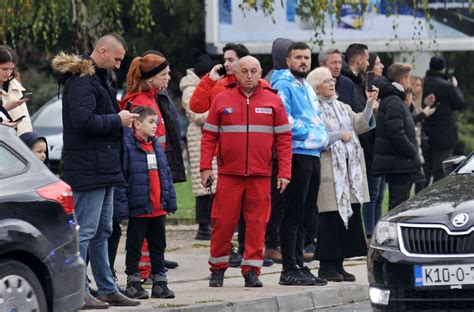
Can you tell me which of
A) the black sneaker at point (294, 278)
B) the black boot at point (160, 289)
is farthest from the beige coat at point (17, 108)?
the black sneaker at point (294, 278)

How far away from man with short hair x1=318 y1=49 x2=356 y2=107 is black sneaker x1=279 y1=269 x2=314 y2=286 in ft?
8.96

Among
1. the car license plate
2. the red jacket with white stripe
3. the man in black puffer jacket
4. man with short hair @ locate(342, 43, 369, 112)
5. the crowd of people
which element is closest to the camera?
the car license plate

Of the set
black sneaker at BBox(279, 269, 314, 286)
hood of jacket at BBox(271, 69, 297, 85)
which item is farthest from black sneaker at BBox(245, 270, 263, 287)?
hood of jacket at BBox(271, 69, 297, 85)

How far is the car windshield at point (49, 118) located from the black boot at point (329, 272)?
13625 mm

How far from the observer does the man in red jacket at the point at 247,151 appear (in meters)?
12.2

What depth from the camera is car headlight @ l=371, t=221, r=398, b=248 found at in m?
10.1

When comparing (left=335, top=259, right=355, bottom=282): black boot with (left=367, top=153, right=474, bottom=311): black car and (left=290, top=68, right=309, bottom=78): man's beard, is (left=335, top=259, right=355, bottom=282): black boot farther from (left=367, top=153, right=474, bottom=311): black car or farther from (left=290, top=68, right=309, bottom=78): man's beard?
(left=367, top=153, right=474, bottom=311): black car

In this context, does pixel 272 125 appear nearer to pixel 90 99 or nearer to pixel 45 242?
pixel 90 99

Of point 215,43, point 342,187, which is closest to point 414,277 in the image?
point 342,187

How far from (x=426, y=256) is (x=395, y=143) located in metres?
6.09

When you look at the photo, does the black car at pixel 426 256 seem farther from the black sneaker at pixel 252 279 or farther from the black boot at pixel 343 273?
the black boot at pixel 343 273

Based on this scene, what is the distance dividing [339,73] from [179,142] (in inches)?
105

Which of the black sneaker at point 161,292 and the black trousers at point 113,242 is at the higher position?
Answer: the black trousers at point 113,242

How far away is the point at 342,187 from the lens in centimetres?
1323
